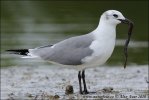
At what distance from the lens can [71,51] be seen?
34.9 ft

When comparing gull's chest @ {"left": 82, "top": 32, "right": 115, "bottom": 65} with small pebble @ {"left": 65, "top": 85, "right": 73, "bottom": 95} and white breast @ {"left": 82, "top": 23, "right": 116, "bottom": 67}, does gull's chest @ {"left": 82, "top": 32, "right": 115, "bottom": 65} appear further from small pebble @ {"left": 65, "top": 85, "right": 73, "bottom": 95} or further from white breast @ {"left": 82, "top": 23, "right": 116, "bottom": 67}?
small pebble @ {"left": 65, "top": 85, "right": 73, "bottom": 95}

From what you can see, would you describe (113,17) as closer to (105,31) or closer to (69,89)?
(105,31)

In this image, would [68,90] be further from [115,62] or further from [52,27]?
[52,27]

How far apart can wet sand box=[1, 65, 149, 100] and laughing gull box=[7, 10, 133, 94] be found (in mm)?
558

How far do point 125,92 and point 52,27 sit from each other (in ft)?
36.2

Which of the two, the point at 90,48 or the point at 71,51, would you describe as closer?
the point at 90,48

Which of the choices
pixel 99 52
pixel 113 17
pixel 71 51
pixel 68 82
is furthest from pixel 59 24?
pixel 99 52

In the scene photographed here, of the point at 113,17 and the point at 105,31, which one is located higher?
the point at 113,17

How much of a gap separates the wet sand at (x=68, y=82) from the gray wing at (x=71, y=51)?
59 cm

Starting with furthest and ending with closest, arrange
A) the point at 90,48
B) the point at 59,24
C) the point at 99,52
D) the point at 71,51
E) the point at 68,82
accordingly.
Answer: the point at 59,24
the point at 68,82
the point at 71,51
the point at 90,48
the point at 99,52

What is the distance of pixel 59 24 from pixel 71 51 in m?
11.7

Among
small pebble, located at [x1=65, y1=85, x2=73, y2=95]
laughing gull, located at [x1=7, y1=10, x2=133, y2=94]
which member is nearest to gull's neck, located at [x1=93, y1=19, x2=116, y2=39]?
laughing gull, located at [x1=7, y1=10, x2=133, y2=94]

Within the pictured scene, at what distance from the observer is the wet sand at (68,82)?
10384 mm

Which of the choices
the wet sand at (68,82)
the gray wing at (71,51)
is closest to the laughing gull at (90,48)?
the gray wing at (71,51)
